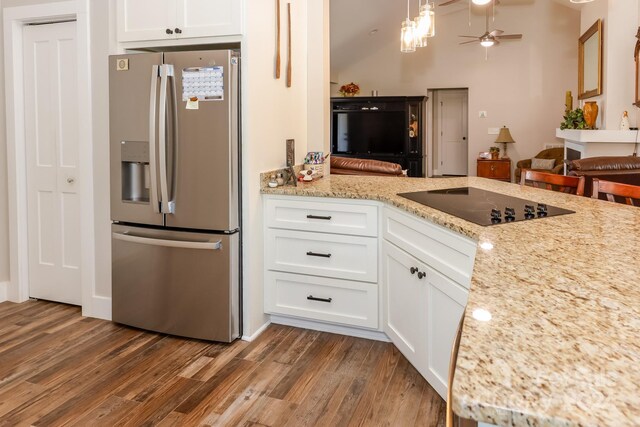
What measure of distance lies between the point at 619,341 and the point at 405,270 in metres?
1.84

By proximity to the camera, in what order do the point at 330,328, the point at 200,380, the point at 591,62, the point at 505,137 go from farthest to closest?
1. the point at 505,137
2. the point at 591,62
3. the point at 330,328
4. the point at 200,380

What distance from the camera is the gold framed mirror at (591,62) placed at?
21.8ft

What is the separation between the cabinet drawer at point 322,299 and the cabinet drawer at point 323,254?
0.18ft

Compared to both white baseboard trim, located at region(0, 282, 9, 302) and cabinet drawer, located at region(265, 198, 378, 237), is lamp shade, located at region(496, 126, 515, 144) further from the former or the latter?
white baseboard trim, located at region(0, 282, 9, 302)

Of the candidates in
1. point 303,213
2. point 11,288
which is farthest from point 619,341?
point 11,288

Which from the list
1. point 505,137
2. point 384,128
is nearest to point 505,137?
point 505,137

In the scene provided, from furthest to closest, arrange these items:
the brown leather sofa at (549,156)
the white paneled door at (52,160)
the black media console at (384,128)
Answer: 1. the black media console at (384,128)
2. the brown leather sofa at (549,156)
3. the white paneled door at (52,160)

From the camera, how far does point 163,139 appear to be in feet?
9.49

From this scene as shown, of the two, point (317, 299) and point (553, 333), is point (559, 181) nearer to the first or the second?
point (317, 299)

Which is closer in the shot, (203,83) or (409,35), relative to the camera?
(203,83)

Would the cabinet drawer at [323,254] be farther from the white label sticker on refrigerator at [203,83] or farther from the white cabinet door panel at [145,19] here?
the white cabinet door panel at [145,19]

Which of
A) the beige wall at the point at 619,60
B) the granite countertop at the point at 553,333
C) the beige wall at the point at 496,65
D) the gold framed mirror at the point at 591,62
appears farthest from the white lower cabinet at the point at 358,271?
the beige wall at the point at 496,65

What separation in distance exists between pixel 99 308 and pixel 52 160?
1101 millimetres

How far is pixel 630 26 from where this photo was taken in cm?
593
